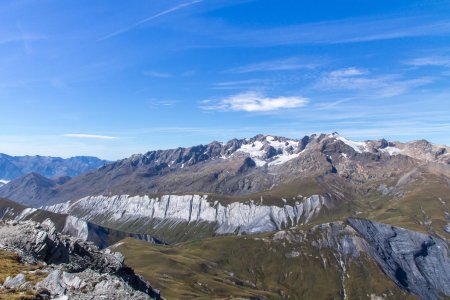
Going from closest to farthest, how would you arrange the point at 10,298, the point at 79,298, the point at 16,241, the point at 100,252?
the point at 10,298, the point at 79,298, the point at 16,241, the point at 100,252

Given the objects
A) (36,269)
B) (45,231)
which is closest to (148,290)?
(45,231)

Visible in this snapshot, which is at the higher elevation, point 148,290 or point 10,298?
point 10,298

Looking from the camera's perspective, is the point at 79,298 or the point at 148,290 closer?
the point at 79,298

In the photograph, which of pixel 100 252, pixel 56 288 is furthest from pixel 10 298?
pixel 100 252

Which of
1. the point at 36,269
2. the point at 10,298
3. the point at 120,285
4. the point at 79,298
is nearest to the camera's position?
the point at 10,298

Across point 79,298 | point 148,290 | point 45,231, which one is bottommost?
point 148,290

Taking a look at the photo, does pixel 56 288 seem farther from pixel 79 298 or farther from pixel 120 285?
pixel 120 285
